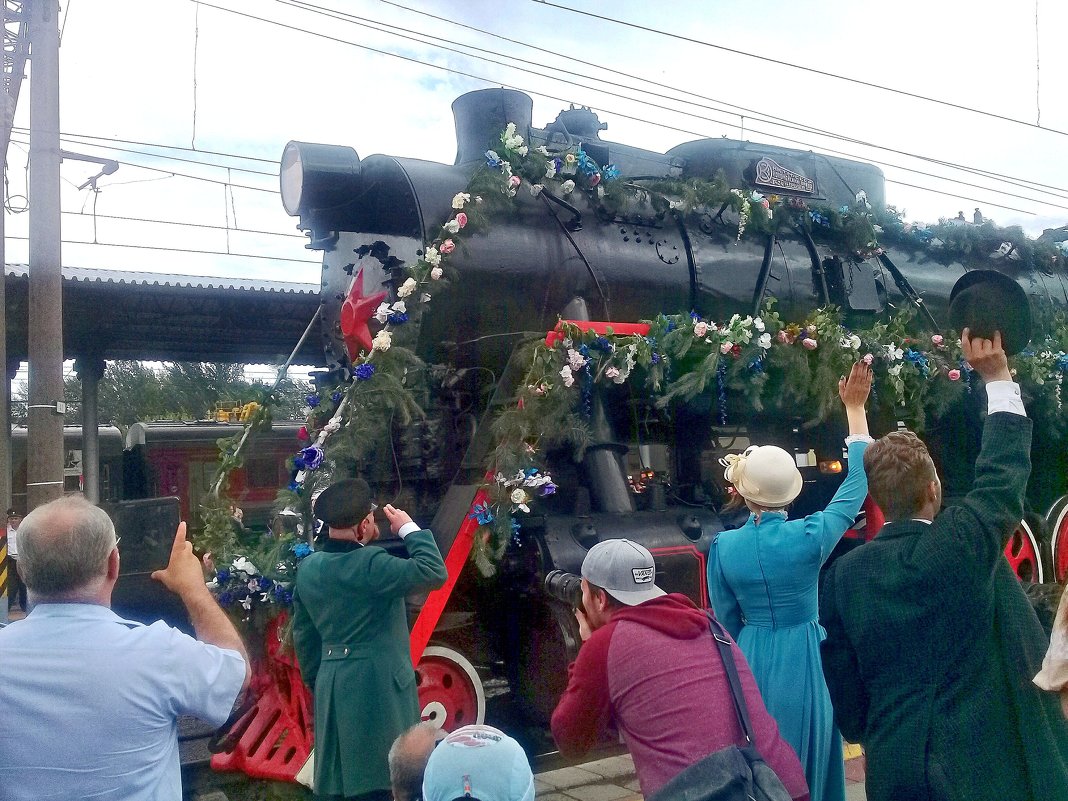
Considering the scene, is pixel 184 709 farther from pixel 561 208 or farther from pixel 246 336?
pixel 246 336

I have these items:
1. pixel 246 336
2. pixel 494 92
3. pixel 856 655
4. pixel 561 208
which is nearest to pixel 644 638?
pixel 856 655

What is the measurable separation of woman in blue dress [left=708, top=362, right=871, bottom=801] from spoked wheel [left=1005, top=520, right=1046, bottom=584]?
4.12 meters

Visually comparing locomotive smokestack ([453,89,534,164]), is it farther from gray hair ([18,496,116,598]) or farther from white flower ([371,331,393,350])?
gray hair ([18,496,116,598])

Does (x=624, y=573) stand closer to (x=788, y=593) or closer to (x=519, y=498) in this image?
(x=788, y=593)

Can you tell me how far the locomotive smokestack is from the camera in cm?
549

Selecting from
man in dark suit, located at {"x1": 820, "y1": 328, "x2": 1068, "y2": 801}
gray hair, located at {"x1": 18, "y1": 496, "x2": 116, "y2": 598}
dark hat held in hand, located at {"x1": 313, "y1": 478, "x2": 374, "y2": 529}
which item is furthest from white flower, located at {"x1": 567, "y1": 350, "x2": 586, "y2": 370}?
gray hair, located at {"x1": 18, "y1": 496, "x2": 116, "y2": 598}

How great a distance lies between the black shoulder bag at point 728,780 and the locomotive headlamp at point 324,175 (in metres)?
3.66

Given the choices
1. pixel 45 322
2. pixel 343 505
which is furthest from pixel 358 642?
pixel 45 322

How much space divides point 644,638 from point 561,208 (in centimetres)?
356

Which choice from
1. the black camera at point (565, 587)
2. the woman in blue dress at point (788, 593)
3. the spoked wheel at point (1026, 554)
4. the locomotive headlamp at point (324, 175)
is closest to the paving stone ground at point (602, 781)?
the black camera at point (565, 587)

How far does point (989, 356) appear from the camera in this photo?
2.54m

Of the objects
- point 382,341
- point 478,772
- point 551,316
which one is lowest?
point 478,772

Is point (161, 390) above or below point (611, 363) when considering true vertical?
above

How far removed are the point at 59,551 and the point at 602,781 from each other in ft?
11.6
